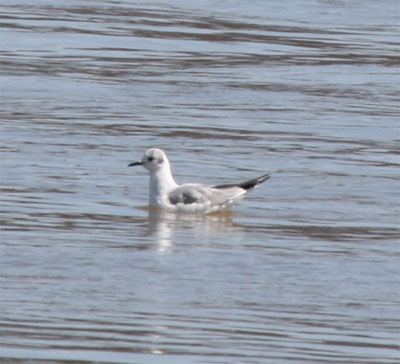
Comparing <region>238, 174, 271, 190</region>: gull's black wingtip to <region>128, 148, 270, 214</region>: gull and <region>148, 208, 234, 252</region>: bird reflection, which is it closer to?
<region>128, 148, 270, 214</region>: gull

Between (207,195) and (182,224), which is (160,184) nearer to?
(207,195)

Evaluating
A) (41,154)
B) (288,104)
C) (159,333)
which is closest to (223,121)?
(288,104)

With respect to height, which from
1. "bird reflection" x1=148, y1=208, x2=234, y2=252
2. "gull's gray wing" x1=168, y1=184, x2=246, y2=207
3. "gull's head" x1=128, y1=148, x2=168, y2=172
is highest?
"gull's head" x1=128, y1=148, x2=168, y2=172

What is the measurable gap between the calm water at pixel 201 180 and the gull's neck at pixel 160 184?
14 centimetres

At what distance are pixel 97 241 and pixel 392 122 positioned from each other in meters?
5.86

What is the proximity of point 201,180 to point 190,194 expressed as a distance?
3.77 feet

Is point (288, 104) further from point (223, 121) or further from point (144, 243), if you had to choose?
point (144, 243)

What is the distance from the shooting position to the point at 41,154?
1366 centimetres

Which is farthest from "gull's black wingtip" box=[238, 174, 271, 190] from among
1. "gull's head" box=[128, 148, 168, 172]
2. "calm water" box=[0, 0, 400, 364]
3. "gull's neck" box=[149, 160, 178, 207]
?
"gull's head" box=[128, 148, 168, 172]

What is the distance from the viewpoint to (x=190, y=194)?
39.2 ft

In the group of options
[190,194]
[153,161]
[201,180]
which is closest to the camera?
[190,194]

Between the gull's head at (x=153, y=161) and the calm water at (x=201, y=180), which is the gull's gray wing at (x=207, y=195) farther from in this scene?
the gull's head at (x=153, y=161)

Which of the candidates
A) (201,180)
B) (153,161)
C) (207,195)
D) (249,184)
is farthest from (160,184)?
(201,180)

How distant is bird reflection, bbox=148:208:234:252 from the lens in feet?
36.5
